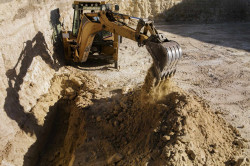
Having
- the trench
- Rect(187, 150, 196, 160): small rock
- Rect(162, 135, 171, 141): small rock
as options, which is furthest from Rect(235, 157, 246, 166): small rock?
Rect(162, 135, 171, 141): small rock

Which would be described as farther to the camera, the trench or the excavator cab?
the excavator cab

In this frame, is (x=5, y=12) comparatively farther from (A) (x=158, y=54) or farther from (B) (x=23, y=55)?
(A) (x=158, y=54)

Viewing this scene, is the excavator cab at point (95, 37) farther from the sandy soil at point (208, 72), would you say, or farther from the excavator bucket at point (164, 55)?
the excavator bucket at point (164, 55)

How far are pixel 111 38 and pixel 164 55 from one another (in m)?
4.13

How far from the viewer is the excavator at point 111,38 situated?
4.29 metres

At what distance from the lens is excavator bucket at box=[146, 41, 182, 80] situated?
164 inches

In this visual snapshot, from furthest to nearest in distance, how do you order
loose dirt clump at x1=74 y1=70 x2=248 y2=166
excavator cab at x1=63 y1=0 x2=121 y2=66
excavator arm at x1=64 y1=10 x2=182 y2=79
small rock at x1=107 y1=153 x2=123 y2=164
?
excavator cab at x1=63 y1=0 x2=121 y2=66
excavator arm at x1=64 y1=10 x2=182 y2=79
small rock at x1=107 y1=153 x2=123 y2=164
loose dirt clump at x1=74 y1=70 x2=248 y2=166

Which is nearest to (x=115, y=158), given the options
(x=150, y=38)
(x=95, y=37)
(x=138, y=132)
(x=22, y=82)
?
(x=138, y=132)

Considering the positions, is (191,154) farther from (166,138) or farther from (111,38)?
(111,38)

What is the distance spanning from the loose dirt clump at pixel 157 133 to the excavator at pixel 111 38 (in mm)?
557

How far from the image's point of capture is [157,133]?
4.11 metres

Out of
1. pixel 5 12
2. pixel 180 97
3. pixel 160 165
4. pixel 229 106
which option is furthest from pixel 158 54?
pixel 5 12

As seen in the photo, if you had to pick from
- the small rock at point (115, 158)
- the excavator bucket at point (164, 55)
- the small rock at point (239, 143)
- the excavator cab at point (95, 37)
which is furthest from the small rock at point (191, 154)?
the excavator cab at point (95, 37)

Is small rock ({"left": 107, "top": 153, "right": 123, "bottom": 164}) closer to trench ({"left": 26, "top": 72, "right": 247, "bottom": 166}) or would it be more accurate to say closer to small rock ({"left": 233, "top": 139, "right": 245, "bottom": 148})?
trench ({"left": 26, "top": 72, "right": 247, "bottom": 166})
